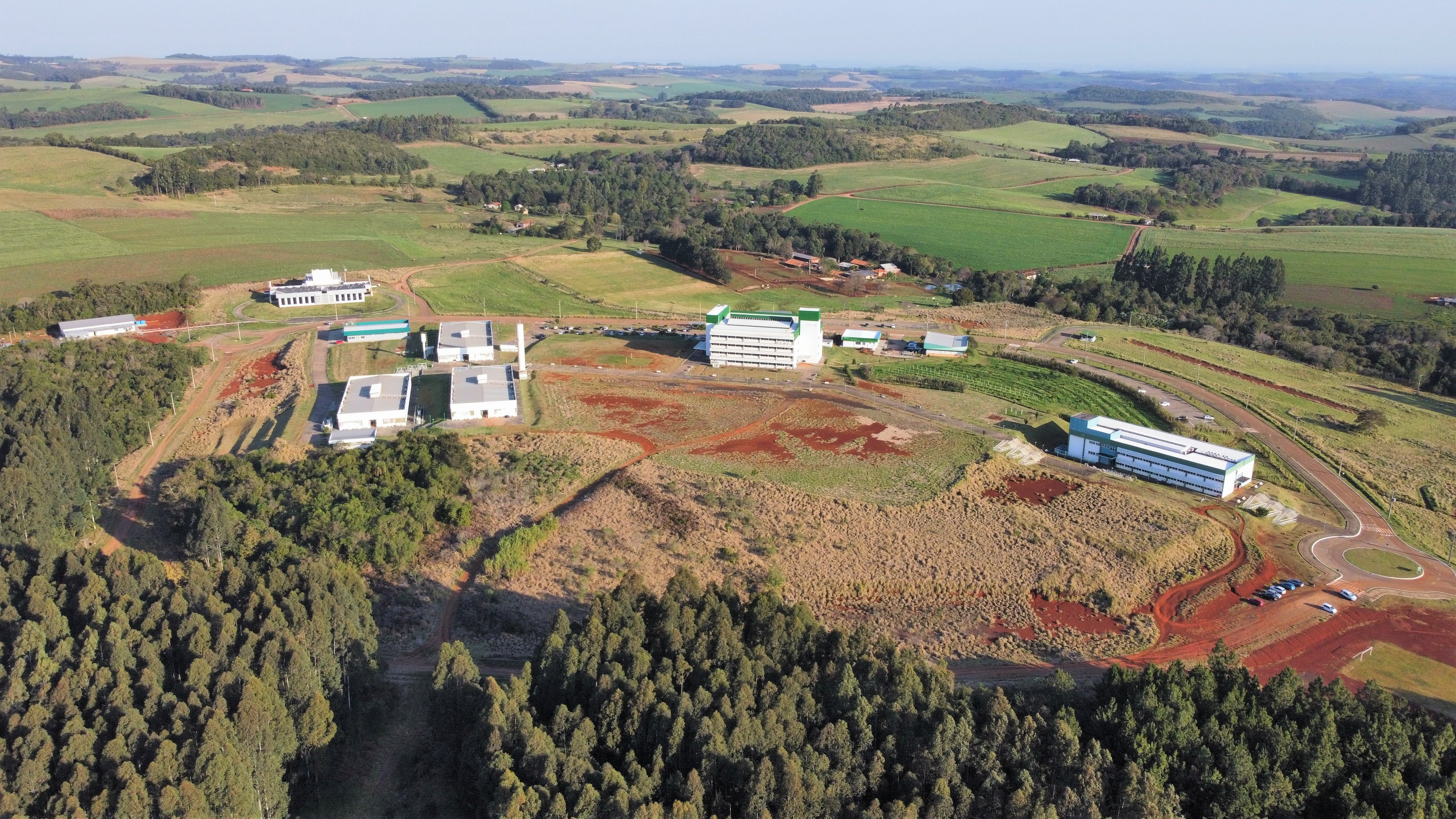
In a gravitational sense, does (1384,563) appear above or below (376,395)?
below

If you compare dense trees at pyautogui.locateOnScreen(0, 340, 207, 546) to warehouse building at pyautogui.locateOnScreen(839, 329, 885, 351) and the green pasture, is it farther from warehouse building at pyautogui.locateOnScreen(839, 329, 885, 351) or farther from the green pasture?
the green pasture

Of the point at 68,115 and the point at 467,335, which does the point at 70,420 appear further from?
the point at 68,115

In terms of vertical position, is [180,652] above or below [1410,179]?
below

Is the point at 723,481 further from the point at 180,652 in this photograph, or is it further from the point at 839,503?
the point at 180,652

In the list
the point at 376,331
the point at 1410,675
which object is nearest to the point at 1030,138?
the point at 376,331

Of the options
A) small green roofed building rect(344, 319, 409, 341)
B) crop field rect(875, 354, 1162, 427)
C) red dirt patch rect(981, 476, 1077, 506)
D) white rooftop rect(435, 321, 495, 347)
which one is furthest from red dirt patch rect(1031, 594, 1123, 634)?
small green roofed building rect(344, 319, 409, 341)

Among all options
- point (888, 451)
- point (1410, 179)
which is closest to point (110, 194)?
point (888, 451)
